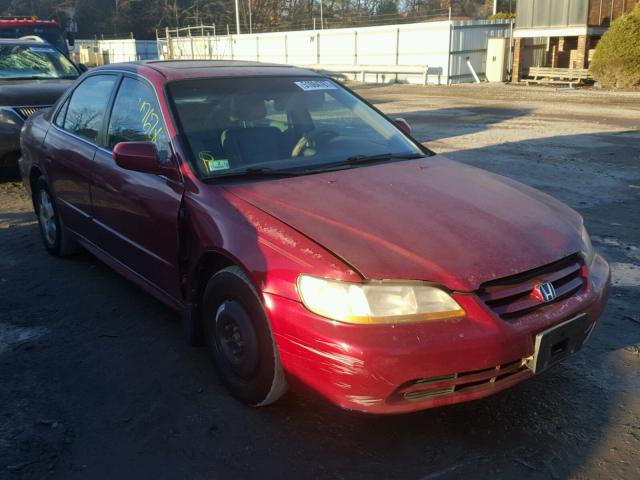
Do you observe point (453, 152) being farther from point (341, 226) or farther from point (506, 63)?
point (506, 63)

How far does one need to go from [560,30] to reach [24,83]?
2132 centimetres

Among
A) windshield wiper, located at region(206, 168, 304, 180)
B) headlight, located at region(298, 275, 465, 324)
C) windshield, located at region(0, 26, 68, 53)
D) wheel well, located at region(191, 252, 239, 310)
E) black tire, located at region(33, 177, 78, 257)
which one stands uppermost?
windshield, located at region(0, 26, 68, 53)

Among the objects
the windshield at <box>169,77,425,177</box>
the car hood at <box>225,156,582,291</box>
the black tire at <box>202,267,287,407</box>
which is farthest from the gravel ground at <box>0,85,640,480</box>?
the windshield at <box>169,77,425,177</box>

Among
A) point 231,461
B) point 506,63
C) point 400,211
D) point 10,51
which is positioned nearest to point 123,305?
point 231,461

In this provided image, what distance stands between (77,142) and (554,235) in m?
3.41

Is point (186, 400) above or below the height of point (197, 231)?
below

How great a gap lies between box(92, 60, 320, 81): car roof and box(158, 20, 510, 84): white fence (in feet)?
77.1

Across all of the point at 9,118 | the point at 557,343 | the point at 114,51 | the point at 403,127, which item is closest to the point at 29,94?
the point at 9,118

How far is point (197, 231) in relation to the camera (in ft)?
10.6

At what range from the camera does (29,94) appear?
822 centimetres

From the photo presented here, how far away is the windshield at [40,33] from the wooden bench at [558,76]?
17.3 metres

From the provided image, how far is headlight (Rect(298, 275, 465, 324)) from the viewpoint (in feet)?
8.23

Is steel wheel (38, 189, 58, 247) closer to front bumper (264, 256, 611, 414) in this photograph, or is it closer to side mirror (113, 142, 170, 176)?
side mirror (113, 142, 170, 176)

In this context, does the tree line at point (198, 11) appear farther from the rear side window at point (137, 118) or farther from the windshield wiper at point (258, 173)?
the windshield wiper at point (258, 173)
